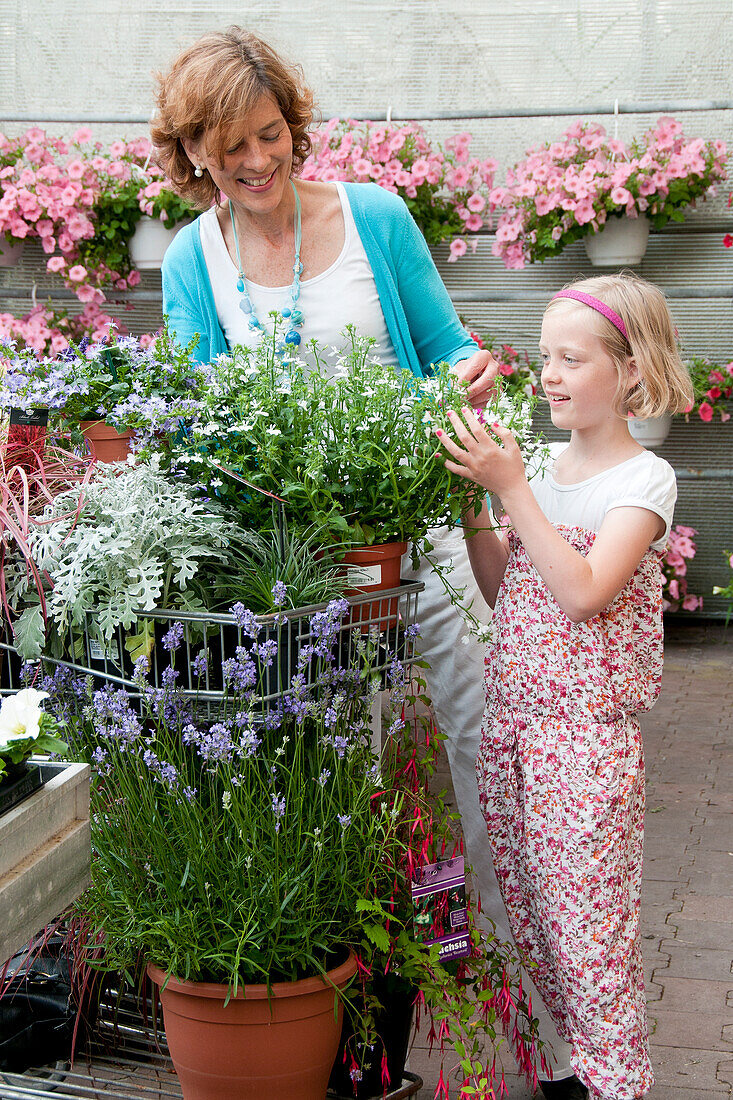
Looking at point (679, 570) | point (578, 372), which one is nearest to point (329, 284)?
point (578, 372)

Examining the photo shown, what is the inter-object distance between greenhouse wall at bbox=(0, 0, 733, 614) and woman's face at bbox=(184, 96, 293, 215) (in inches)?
153

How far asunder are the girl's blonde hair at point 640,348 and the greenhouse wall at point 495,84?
13.2 ft

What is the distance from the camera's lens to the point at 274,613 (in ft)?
5.45

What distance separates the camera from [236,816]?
66.6 inches

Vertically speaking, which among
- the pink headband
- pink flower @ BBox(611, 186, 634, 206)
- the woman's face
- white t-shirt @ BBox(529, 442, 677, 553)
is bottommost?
white t-shirt @ BBox(529, 442, 677, 553)

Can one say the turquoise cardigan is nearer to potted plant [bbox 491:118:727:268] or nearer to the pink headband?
the pink headband

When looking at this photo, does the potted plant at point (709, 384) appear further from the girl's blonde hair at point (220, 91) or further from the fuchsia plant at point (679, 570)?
Result: the girl's blonde hair at point (220, 91)

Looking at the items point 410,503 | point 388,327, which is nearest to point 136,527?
point 410,503

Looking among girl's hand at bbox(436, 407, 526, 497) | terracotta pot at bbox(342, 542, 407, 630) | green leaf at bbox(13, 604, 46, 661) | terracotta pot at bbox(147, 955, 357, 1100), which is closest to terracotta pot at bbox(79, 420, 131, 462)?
green leaf at bbox(13, 604, 46, 661)

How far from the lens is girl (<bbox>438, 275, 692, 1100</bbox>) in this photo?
191 centimetres

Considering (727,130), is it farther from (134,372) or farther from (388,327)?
(134,372)

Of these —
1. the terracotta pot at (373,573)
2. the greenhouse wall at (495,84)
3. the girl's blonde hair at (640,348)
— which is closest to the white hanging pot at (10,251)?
the greenhouse wall at (495,84)

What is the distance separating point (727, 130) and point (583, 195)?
1.02m

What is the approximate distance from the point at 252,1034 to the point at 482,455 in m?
0.95
